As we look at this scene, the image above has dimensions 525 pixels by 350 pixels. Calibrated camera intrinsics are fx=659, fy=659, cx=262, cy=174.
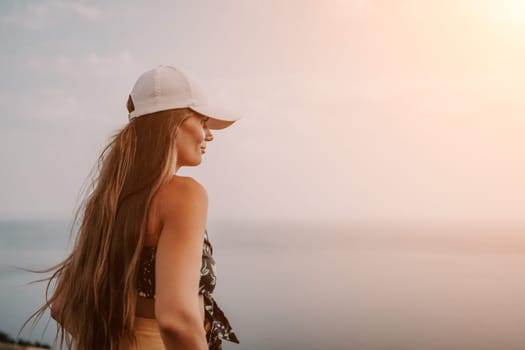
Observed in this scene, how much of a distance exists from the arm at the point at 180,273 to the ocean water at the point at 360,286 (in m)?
1.78

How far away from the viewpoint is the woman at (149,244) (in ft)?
3.49

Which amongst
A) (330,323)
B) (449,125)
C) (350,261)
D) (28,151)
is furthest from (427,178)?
(28,151)

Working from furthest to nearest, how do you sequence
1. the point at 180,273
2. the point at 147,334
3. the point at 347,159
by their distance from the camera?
the point at 347,159 < the point at 147,334 < the point at 180,273

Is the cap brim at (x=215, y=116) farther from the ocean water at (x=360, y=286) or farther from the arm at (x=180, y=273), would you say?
the ocean water at (x=360, y=286)

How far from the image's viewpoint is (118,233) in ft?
3.78

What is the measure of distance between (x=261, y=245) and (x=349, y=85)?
0.82 m

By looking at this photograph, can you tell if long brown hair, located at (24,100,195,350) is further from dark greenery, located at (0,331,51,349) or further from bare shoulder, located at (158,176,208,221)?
dark greenery, located at (0,331,51,349)

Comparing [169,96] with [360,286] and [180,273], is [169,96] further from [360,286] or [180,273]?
[360,286]

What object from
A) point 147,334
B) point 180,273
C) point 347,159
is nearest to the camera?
point 180,273

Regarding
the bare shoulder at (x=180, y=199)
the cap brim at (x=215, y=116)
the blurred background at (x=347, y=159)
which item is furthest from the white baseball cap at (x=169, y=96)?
the blurred background at (x=347, y=159)

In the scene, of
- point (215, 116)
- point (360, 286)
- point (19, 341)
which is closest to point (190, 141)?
point (215, 116)

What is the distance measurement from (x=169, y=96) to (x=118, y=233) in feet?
0.92

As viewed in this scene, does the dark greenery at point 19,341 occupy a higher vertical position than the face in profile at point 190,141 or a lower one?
lower

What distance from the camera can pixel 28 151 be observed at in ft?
10.4
